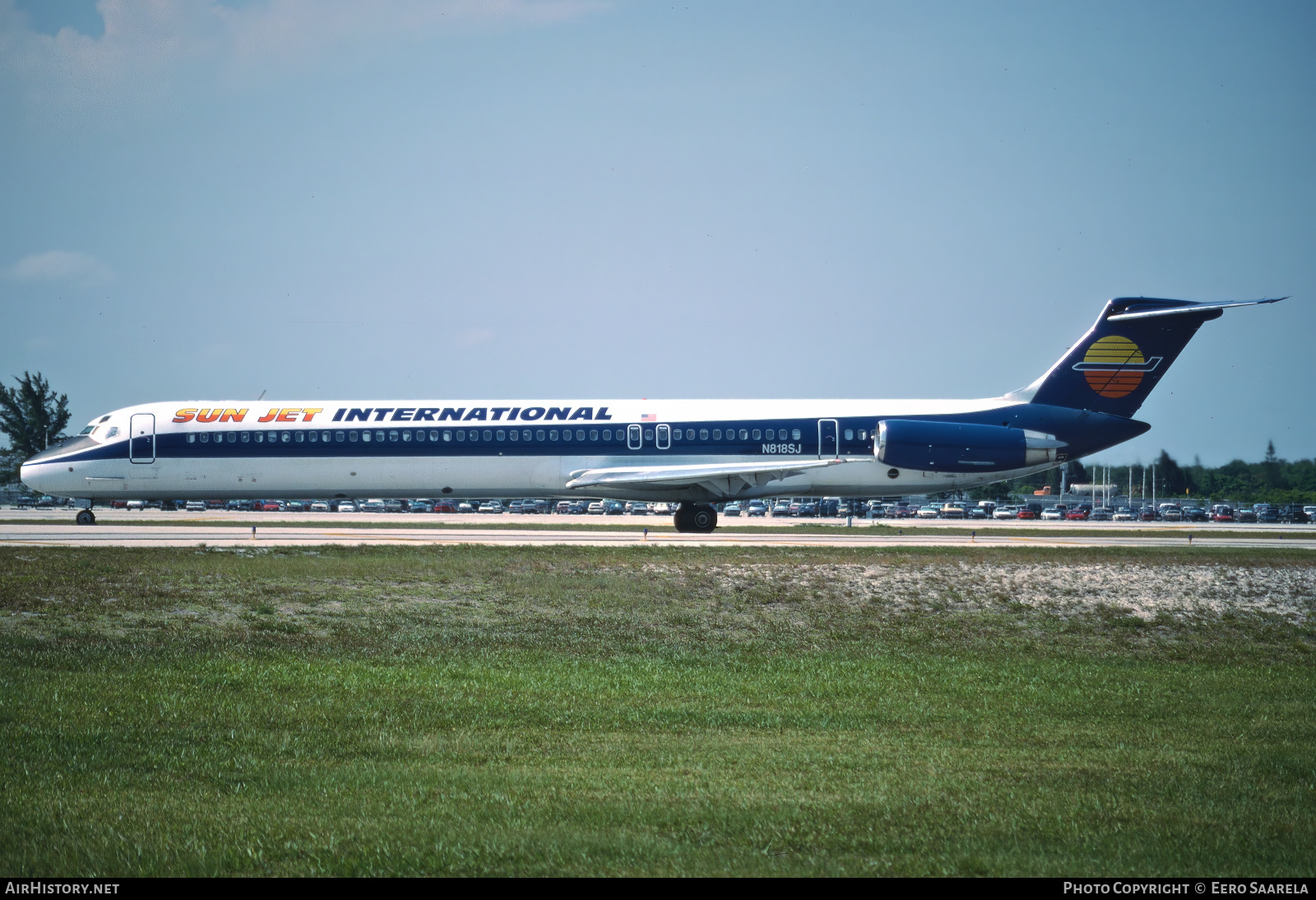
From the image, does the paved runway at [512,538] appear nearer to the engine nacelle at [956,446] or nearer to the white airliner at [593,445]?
the white airliner at [593,445]

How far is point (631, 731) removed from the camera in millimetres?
10359

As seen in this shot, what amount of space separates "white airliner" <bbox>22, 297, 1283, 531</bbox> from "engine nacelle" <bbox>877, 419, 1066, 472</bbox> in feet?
0.18

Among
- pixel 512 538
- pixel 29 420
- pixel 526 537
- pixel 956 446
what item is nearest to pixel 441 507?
pixel 29 420

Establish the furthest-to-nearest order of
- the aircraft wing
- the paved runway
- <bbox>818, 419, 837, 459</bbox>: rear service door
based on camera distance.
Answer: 1. <bbox>818, 419, 837, 459</bbox>: rear service door
2. the aircraft wing
3. the paved runway

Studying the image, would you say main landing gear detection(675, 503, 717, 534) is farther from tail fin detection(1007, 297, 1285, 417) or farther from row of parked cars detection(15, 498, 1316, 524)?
row of parked cars detection(15, 498, 1316, 524)

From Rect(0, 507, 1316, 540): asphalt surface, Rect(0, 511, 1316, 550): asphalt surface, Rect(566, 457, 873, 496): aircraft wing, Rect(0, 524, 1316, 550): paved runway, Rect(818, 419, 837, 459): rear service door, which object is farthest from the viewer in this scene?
Rect(0, 507, 1316, 540): asphalt surface

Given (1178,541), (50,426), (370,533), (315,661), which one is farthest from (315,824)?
(50,426)

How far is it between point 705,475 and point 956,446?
8.69 meters

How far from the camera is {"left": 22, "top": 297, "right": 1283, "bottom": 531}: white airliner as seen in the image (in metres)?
35.8

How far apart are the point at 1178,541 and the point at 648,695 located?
30.6 metres

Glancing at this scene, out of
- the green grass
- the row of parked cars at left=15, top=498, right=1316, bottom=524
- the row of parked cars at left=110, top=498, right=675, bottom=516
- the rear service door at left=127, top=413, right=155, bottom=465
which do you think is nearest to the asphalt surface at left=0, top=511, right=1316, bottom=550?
the rear service door at left=127, top=413, right=155, bottom=465

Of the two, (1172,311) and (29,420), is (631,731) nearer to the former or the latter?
(1172,311)

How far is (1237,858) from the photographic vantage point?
6746 mm

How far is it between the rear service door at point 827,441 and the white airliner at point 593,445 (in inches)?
1.6
